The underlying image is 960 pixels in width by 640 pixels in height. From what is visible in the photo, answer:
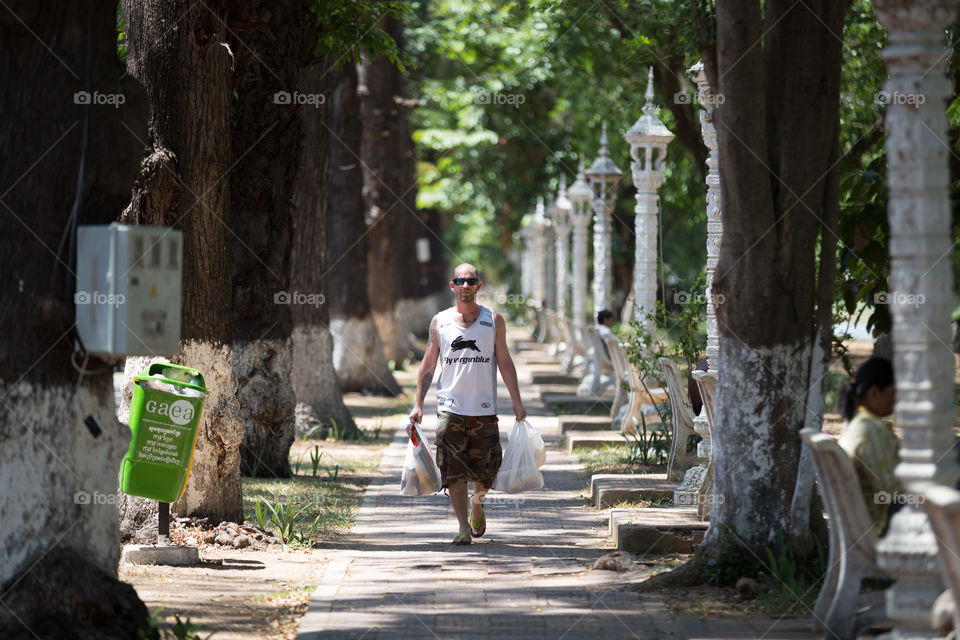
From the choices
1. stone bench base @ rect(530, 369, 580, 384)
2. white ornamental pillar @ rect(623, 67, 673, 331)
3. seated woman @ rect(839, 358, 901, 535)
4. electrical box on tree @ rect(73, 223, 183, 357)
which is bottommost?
stone bench base @ rect(530, 369, 580, 384)

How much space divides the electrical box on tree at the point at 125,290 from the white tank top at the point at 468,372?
3.12 m

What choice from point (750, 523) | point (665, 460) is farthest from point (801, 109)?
point (665, 460)

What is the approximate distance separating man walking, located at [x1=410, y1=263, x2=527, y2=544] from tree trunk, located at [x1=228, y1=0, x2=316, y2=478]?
334cm

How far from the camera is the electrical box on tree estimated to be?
19.5 feet

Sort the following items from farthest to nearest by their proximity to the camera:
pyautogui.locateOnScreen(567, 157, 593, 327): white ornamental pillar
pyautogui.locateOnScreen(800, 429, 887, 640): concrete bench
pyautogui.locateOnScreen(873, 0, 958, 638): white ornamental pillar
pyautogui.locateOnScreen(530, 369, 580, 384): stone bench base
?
pyautogui.locateOnScreen(567, 157, 593, 327): white ornamental pillar, pyautogui.locateOnScreen(530, 369, 580, 384): stone bench base, pyautogui.locateOnScreen(800, 429, 887, 640): concrete bench, pyautogui.locateOnScreen(873, 0, 958, 638): white ornamental pillar

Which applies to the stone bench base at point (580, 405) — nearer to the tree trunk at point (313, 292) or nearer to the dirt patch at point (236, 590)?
the tree trunk at point (313, 292)

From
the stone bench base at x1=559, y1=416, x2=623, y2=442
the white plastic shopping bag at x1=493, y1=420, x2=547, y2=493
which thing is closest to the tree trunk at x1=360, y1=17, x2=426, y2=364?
the stone bench base at x1=559, y1=416, x2=623, y2=442

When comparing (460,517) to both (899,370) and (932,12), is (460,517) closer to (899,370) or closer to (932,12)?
(899,370)

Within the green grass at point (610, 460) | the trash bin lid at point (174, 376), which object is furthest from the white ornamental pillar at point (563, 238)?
the trash bin lid at point (174, 376)

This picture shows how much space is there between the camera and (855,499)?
5.73m

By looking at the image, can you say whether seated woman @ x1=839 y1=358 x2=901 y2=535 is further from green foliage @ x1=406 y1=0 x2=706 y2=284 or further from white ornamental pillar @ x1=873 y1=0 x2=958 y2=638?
green foliage @ x1=406 y1=0 x2=706 y2=284

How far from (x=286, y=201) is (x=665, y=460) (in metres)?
4.20

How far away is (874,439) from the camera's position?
586cm

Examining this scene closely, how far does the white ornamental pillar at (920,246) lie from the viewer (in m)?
5.08
